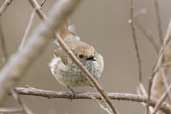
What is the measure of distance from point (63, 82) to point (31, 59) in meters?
2.92

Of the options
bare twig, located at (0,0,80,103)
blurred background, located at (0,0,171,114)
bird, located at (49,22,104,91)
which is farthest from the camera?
blurred background, located at (0,0,171,114)

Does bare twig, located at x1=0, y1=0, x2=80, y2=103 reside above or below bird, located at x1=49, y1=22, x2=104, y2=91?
above

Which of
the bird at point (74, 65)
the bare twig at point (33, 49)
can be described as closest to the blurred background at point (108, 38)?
the bird at point (74, 65)

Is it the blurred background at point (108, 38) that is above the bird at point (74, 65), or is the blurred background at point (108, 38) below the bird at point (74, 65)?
below

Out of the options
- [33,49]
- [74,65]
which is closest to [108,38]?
[74,65]

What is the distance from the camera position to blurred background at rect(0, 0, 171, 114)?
6637mm

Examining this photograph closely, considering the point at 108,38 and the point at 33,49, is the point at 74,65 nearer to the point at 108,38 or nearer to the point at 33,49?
the point at 33,49

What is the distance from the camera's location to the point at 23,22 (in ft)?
22.7

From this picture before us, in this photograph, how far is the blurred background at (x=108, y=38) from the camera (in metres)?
6.64

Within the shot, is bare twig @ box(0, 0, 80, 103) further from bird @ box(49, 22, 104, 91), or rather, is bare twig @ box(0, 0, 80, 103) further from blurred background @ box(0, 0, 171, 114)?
blurred background @ box(0, 0, 171, 114)

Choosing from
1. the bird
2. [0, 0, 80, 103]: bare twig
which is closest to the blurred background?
the bird

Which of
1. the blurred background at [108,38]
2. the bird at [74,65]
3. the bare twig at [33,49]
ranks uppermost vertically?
the bare twig at [33,49]

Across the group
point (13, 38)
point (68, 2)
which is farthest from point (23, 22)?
point (68, 2)

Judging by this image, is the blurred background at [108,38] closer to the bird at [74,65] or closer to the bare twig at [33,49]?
the bird at [74,65]
